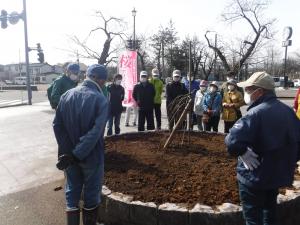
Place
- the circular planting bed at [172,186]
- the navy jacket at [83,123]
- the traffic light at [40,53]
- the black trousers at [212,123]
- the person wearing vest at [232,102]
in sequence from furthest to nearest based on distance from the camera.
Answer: the traffic light at [40,53]
the black trousers at [212,123]
the person wearing vest at [232,102]
the circular planting bed at [172,186]
the navy jacket at [83,123]

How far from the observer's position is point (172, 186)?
4473 mm

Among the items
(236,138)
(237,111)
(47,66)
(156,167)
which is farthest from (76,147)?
(47,66)

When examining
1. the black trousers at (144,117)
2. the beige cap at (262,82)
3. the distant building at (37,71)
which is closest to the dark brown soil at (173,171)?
the beige cap at (262,82)

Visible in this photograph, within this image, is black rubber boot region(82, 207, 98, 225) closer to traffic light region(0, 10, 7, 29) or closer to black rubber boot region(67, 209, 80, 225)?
black rubber boot region(67, 209, 80, 225)

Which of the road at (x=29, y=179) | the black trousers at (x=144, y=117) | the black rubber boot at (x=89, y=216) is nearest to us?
the black rubber boot at (x=89, y=216)

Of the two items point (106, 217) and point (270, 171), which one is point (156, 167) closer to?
point (106, 217)

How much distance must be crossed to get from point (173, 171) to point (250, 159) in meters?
2.25

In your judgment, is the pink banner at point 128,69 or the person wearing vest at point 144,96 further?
the pink banner at point 128,69

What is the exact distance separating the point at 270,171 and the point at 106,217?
2.08 meters

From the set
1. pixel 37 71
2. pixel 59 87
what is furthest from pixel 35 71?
pixel 59 87

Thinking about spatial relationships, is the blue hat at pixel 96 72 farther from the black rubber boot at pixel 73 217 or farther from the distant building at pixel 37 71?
the distant building at pixel 37 71

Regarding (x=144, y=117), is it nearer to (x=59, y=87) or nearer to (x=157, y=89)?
(x=157, y=89)

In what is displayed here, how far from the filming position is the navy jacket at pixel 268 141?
2.85 m

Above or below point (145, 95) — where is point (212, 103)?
below
